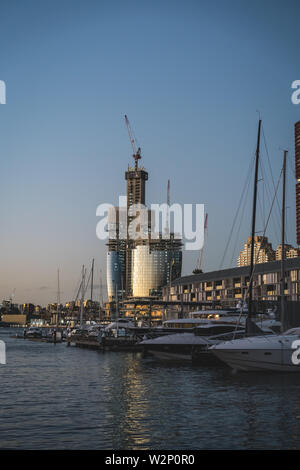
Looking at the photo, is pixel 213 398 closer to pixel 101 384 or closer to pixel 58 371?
pixel 101 384

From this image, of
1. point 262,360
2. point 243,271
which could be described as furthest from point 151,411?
point 243,271

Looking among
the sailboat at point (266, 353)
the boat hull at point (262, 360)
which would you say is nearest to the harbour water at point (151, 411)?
the boat hull at point (262, 360)

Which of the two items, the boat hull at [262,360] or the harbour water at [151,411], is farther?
the boat hull at [262,360]

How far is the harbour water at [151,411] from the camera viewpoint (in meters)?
20.5

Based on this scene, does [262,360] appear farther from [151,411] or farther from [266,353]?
[151,411]

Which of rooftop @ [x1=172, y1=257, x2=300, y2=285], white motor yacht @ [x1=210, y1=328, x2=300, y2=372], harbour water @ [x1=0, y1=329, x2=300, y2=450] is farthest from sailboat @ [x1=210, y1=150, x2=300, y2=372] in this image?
rooftop @ [x1=172, y1=257, x2=300, y2=285]

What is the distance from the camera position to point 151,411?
2712cm

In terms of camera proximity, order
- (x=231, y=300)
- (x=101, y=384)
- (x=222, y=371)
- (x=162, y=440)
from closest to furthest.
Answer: (x=162, y=440), (x=101, y=384), (x=222, y=371), (x=231, y=300)

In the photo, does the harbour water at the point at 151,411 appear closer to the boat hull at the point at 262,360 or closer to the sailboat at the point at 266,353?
the boat hull at the point at 262,360

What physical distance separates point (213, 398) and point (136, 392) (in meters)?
5.95

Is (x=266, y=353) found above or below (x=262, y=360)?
above

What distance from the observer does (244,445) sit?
1969 cm

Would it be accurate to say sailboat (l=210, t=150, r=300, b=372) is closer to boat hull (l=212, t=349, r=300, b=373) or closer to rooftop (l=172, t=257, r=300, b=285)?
boat hull (l=212, t=349, r=300, b=373)
